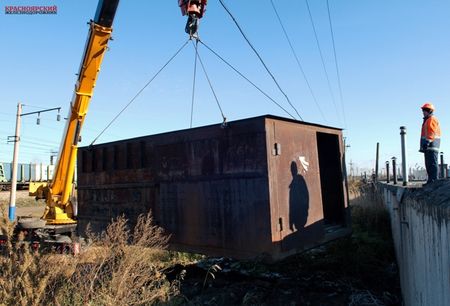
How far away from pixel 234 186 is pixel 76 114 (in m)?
7.27

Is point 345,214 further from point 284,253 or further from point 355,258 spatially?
point 284,253

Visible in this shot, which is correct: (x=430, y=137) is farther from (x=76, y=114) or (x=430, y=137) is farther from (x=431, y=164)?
(x=76, y=114)

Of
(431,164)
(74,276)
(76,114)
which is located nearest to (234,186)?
(74,276)

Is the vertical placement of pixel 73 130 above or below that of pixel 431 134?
above

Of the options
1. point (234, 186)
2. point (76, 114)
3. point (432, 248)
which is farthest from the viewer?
point (76, 114)

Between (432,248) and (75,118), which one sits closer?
(432,248)

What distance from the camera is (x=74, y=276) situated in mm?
5730

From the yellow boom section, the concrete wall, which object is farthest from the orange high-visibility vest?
the yellow boom section

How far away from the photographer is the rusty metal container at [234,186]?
6.45 m

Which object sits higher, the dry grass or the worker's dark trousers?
the worker's dark trousers

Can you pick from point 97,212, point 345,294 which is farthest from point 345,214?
point 97,212

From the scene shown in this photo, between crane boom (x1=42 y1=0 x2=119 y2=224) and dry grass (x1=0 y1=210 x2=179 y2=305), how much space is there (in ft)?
22.4

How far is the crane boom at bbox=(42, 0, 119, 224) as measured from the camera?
11055mm

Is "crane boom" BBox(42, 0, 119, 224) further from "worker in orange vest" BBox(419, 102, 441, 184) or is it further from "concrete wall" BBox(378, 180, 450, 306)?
"concrete wall" BBox(378, 180, 450, 306)
